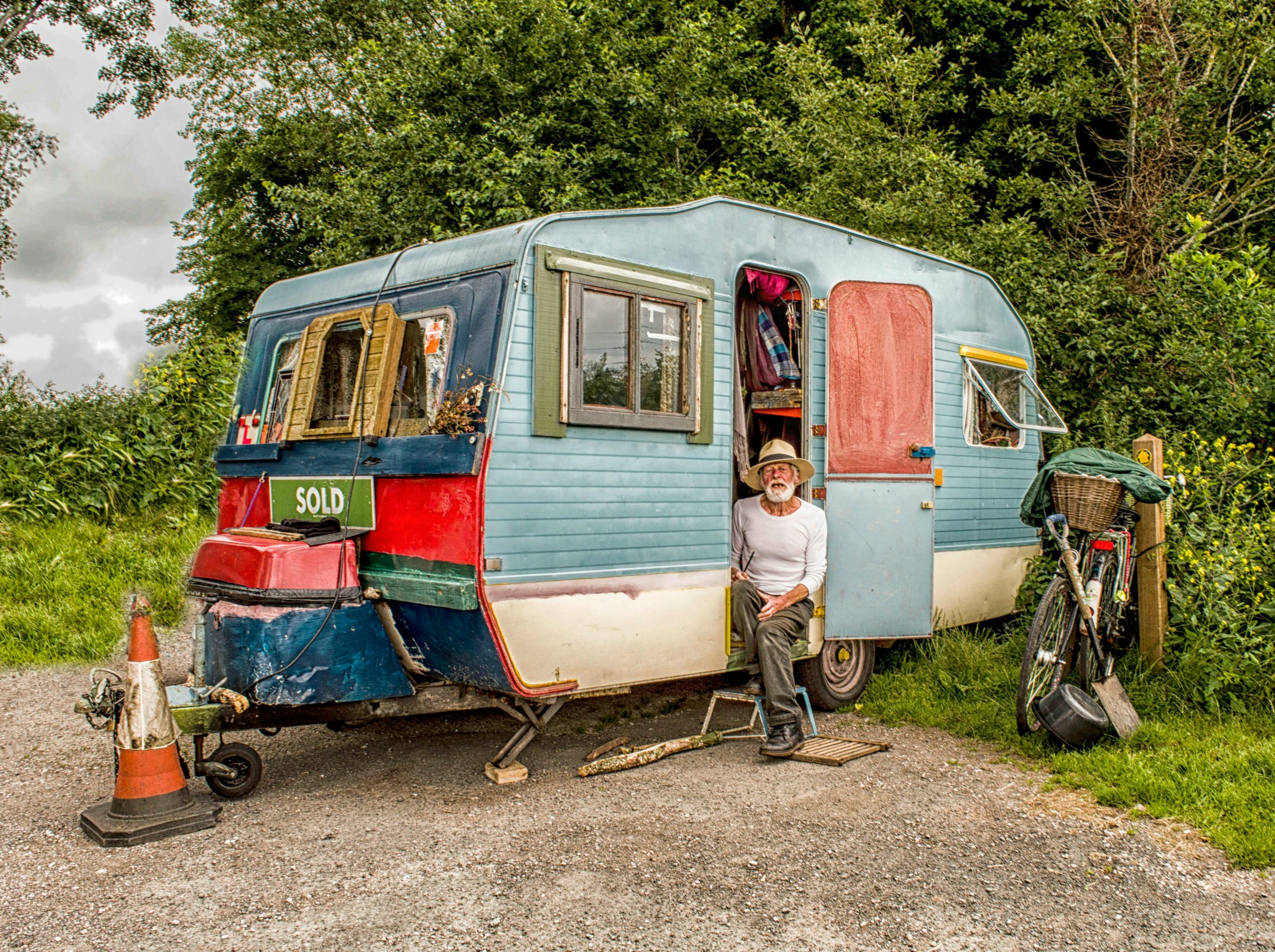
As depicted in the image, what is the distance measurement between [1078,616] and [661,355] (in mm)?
2679

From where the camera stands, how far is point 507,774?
507 centimetres

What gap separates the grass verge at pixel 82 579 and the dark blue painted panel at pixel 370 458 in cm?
273

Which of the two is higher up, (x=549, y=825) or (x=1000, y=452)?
(x=1000, y=452)

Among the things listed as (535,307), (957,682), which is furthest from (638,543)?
(957,682)

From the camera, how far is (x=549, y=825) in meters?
4.47

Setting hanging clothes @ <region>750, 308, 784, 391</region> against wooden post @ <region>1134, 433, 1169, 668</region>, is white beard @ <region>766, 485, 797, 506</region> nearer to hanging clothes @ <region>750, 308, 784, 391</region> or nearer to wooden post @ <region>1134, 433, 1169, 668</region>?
hanging clothes @ <region>750, 308, 784, 391</region>

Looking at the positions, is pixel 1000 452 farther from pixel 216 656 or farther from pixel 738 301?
pixel 216 656

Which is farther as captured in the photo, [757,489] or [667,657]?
[757,489]

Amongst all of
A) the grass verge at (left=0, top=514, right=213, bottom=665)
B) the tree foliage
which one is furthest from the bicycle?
the grass verge at (left=0, top=514, right=213, bottom=665)

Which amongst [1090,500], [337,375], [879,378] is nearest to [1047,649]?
[1090,500]

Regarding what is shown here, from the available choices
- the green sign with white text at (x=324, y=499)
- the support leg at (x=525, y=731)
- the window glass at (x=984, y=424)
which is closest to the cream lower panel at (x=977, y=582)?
the window glass at (x=984, y=424)

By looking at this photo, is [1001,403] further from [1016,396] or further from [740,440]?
[740,440]

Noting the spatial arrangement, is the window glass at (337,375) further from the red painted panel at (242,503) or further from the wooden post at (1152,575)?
the wooden post at (1152,575)

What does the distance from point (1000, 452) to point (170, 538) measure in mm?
7464
